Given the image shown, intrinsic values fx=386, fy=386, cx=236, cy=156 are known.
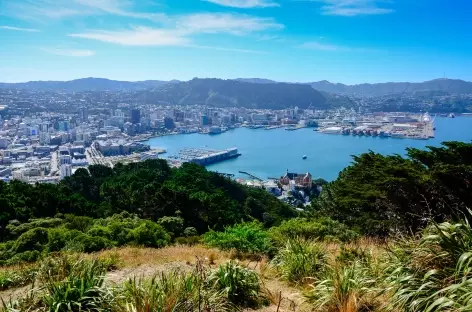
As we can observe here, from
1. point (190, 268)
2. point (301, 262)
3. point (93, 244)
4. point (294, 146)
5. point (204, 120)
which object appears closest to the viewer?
point (301, 262)

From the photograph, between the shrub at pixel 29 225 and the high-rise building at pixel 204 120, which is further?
the high-rise building at pixel 204 120

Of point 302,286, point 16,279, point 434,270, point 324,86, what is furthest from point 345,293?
point 324,86

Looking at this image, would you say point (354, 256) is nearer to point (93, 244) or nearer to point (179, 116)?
point (93, 244)

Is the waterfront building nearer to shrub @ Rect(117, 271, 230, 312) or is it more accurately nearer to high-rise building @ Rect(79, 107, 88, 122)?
shrub @ Rect(117, 271, 230, 312)

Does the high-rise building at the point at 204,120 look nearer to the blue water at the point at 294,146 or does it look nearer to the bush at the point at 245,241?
the blue water at the point at 294,146

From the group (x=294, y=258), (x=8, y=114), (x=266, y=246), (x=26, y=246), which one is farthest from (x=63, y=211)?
(x=8, y=114)

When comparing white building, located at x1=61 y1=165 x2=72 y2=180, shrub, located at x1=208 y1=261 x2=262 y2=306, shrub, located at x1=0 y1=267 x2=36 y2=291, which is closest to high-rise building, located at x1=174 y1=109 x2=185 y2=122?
white building, located at x1=61 y1=165 x2=72 y2=180

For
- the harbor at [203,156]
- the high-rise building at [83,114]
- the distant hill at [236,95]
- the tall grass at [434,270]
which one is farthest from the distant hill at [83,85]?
the tall grass at [434,270]
